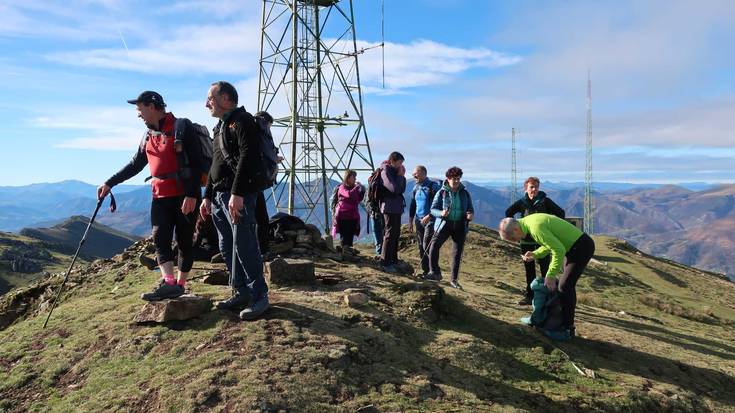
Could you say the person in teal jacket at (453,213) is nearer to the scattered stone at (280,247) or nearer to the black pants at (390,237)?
the black pants at (390,237)

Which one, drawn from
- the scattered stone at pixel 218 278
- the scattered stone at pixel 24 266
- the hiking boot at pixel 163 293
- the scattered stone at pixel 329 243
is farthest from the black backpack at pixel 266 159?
the scattered stone at pixel 24 266

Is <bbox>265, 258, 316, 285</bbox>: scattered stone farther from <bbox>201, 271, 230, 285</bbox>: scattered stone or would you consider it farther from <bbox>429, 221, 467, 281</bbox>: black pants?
<bbox>429, 221, 467, 281</bbox>: black pants

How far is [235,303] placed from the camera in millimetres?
6906

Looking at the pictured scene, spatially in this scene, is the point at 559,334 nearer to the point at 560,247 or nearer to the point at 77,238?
the point at 560,247

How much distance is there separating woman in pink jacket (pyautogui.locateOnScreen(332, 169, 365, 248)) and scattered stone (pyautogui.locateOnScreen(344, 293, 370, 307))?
19.8 feet

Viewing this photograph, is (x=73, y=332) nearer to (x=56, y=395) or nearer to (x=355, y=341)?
(x=56, y=395)

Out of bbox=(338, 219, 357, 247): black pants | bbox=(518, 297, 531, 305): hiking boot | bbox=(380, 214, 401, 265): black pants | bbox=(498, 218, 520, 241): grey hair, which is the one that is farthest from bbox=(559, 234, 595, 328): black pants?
bbox=(338, 219, 357, 247): black pants

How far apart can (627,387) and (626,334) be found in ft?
8.83

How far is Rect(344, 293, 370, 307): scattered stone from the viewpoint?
7.76 m

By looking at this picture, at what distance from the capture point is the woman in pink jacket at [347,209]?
14.1 meters

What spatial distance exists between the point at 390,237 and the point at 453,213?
1.52 m

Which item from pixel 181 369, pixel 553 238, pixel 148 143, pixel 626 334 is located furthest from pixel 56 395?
pixel 626 334

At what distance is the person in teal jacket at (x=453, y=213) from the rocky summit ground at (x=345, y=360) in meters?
1.79

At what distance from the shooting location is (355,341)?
21.4 ft
